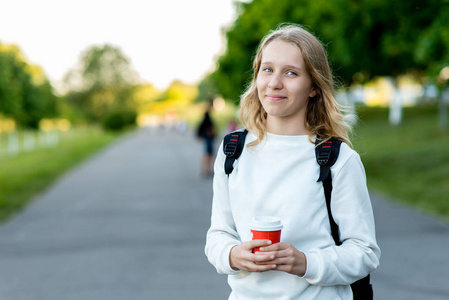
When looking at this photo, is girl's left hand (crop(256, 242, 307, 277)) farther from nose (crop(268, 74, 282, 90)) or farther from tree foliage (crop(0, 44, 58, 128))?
tree foliage (crop(0, 44, 58, 128))

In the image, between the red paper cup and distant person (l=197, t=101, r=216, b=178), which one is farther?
distant person (l=197, t=101, r=216, b=178)

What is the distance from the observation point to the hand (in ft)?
5.79

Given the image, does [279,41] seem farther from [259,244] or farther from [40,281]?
[40,281]

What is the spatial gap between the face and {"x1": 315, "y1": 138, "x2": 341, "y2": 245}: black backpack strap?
14 centimetres

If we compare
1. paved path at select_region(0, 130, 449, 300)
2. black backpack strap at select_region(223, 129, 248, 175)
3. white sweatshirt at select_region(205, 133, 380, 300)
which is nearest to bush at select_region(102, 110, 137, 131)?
paved path at select_region(0, 130, 449, 300)

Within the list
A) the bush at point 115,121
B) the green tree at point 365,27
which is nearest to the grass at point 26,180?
the green tree at point 365,27

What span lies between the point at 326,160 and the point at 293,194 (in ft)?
0.48

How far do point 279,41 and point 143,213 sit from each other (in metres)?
8.44

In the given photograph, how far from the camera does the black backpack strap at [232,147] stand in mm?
2066

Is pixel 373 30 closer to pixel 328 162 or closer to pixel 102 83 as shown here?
pixel 328 162

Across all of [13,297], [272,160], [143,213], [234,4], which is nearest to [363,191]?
[272,160]

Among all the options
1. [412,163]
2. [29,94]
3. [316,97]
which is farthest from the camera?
[29,94]

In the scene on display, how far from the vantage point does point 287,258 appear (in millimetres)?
1796

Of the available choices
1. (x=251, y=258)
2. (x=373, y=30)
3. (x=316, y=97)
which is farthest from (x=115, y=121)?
(x=251, y=258)
